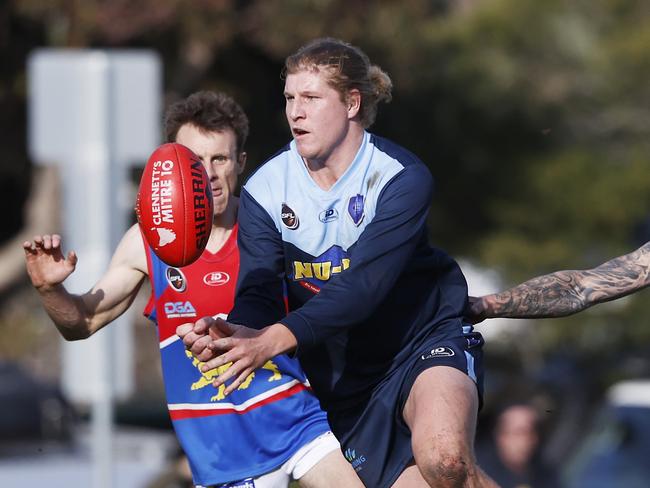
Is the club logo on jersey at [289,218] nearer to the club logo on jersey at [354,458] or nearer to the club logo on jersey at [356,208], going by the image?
the club logo on jersey at [356,208]

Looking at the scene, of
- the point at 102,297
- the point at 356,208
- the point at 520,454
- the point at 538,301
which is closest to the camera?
the point at 356,208

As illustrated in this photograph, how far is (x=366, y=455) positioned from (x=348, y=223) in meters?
0.99

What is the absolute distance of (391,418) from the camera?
5691mm

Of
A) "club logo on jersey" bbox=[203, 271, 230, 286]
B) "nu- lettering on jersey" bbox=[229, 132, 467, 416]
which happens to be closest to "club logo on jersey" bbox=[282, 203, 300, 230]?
"nu- lettering on jersey" bbox=[229, 132, 467, 416]

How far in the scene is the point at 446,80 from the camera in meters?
21.2

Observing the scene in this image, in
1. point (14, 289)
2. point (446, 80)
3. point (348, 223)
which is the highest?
point (348, 223)

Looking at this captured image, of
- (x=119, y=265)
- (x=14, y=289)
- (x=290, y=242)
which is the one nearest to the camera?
(x=290, y=242)

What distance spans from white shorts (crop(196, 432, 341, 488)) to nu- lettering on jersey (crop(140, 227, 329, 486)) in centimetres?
3

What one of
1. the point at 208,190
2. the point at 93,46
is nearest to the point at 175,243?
the point at 208,190

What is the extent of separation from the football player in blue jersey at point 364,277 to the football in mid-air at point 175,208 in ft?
1.10

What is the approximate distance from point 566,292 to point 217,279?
4.81 feet

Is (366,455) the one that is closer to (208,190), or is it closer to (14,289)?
(208,190)

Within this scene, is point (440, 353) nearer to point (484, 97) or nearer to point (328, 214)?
point (328, 214)

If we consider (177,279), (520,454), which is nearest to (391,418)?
(177,279)
